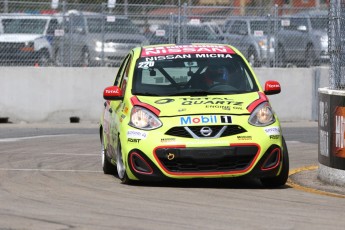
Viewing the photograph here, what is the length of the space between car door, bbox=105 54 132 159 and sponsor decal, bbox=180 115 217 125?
826 mm

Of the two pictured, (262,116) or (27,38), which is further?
(27,38)

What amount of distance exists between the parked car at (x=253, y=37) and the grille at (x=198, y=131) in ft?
41.8

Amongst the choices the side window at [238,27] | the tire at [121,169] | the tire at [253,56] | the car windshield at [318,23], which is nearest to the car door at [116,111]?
the tire at [121,169]

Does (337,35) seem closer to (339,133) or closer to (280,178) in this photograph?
(339,133)

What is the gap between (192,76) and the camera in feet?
42.1

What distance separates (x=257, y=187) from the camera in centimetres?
1209

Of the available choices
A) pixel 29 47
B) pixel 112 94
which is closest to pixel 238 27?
pixel 29 47

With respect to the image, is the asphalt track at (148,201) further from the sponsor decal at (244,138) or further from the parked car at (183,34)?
the parked car at (183,34)

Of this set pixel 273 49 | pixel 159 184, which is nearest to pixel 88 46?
pixel 273 49

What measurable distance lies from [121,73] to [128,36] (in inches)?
455

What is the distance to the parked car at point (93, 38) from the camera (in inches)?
957

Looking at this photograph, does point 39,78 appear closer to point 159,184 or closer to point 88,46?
point 88,46

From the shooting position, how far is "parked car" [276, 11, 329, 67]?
2502cm

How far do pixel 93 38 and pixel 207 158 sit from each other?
13952mm
